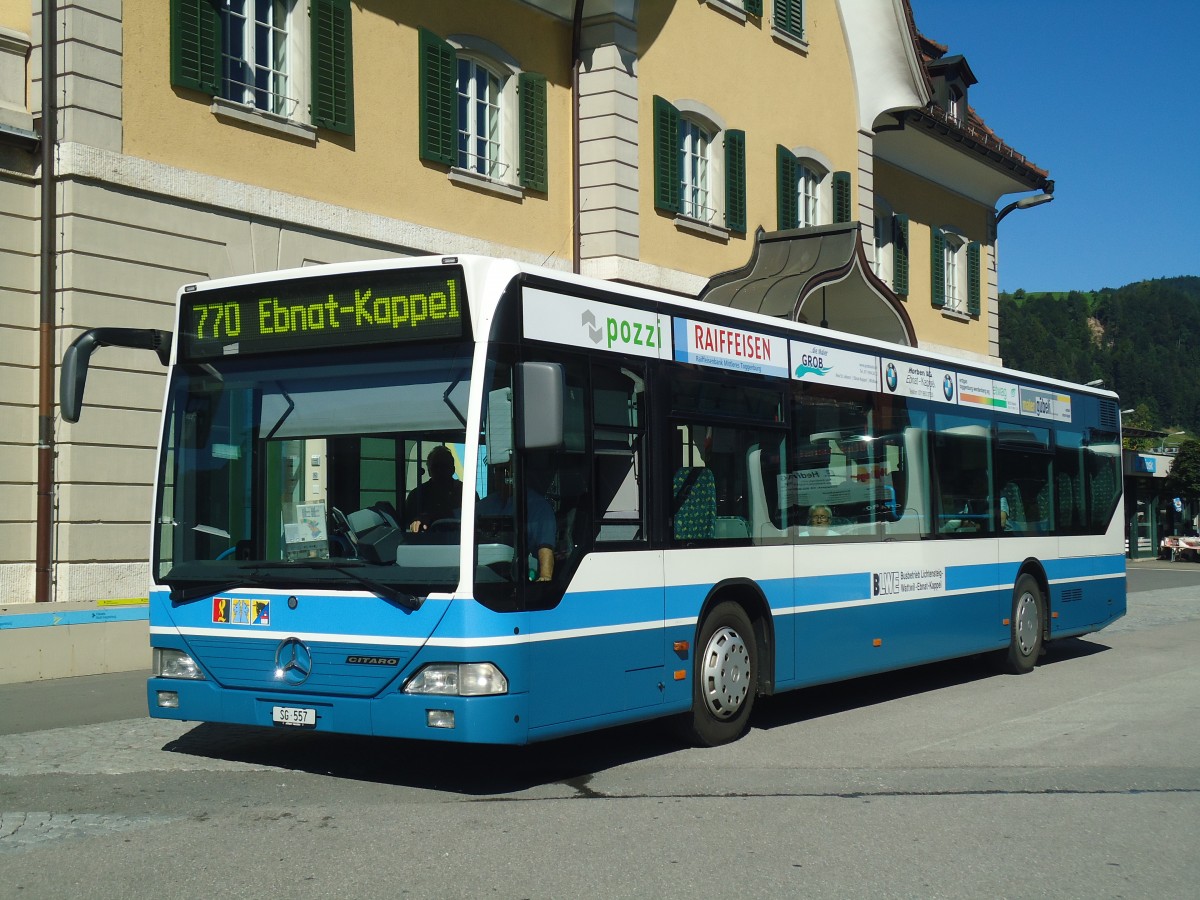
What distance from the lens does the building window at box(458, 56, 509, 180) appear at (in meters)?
18.3

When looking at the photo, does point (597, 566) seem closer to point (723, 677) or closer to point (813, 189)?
point (723, 677)

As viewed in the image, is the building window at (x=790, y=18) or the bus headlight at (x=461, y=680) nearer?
the bus headlight at (x=461, y=680)

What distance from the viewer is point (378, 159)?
663 inches

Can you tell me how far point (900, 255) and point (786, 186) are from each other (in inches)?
229

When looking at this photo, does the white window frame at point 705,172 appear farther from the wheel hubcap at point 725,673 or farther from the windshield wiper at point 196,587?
the windshield wiper at point 196,587

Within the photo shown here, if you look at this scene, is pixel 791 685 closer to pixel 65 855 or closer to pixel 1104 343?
pixel 65 855

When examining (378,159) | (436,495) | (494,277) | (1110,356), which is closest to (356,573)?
(436,495)

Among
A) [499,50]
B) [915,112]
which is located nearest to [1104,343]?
[915,112]

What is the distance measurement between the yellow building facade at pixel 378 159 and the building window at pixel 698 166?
0.04m

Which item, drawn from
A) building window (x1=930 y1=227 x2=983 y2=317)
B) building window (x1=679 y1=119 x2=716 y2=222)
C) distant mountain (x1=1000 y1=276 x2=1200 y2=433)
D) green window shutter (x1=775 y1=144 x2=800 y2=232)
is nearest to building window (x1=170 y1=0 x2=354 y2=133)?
building window (x1=679 y1=119 x2=716 y2=222)

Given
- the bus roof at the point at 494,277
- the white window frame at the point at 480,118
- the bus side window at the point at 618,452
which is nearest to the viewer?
the bus roof at the point at 494,277

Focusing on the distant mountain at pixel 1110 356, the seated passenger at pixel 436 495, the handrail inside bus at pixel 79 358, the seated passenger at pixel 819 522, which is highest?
Answer: the distant mountain at pixel 1110 356

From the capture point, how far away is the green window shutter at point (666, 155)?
815 inches

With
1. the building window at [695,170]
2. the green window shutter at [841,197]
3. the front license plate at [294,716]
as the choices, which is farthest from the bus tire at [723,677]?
the green window shutter at [841,197]
